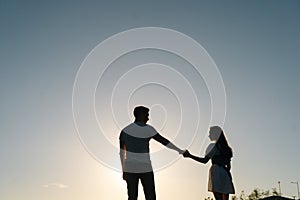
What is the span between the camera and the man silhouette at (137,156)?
24.7ft

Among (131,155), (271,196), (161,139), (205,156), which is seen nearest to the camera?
(131,155)

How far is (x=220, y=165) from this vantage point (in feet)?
29.1

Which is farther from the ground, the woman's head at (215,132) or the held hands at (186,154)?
the woman's head at (215,132)

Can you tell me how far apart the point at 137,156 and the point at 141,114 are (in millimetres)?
790

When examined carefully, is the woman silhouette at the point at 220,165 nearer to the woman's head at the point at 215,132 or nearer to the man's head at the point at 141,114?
the woman's head at the point at 215,132

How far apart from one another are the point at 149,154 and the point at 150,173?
14.1 inches

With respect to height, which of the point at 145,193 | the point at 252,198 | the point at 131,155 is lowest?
the point at 145,193

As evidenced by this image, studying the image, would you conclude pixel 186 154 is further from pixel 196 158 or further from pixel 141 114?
pixel 141 114

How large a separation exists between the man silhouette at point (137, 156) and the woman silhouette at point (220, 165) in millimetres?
1722

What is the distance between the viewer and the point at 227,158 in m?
8.86

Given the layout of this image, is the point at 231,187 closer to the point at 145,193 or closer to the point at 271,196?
the point at 145,193

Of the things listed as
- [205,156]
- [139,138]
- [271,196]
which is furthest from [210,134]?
[271,196]

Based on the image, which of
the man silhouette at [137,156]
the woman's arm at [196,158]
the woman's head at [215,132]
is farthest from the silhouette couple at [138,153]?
the woman's arm at [196,158]

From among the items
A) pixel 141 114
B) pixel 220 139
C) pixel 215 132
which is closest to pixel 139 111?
pixel 141 114
